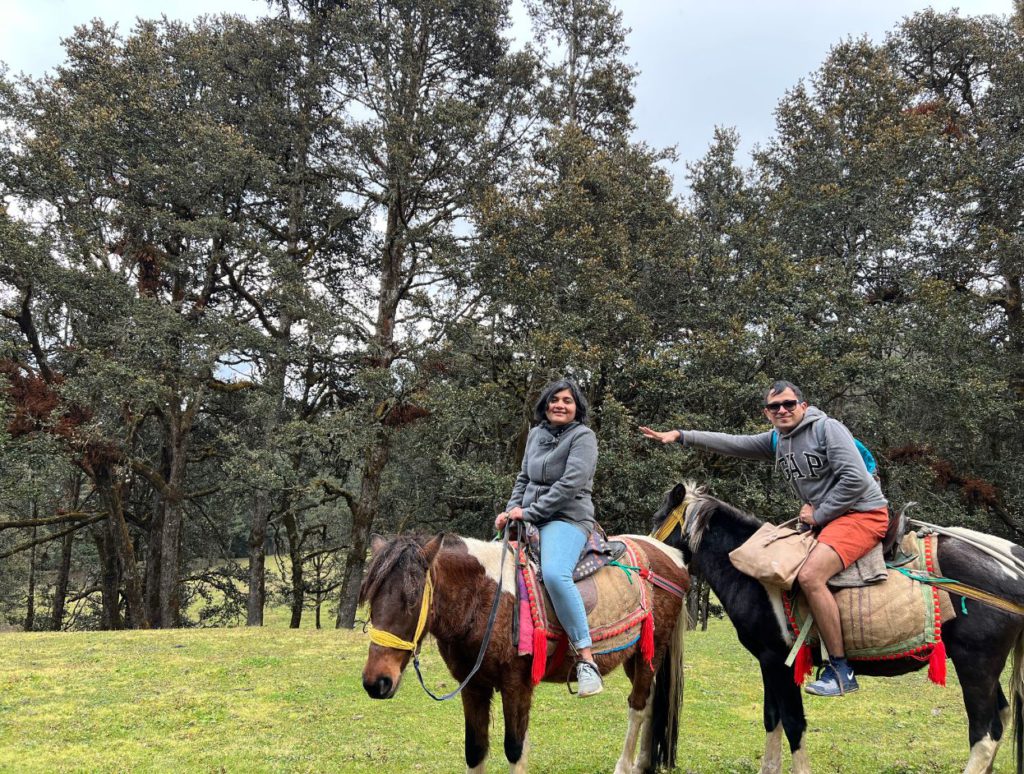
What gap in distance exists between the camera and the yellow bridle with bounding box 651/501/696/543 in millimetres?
5043

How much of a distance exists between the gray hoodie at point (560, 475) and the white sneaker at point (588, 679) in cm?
→ 84

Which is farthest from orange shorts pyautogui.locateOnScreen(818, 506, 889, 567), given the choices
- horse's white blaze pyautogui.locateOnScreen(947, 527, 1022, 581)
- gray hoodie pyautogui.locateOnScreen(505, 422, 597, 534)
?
gray hoodie pyautogui.locateOnScreen(505, 422, 597, 534)

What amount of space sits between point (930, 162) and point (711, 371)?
8.66m

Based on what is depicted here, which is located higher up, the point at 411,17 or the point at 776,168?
the point at 411,17

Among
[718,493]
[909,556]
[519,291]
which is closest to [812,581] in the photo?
[909,556]

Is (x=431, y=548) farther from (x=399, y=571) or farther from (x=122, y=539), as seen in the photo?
(x=122, y=539)

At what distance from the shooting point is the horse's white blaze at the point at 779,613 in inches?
166

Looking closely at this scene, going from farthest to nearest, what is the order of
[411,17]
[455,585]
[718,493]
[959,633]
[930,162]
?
[411,17] < [930,162] < [718,493] < [959,633] < [455,585]

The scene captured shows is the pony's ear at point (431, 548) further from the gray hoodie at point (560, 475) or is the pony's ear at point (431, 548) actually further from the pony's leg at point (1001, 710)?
the pony's leg at point (1001, 710)

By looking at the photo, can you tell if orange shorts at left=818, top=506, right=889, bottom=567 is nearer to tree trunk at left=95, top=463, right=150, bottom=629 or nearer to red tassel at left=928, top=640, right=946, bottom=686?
red tassel at left=928, top=640, right=946, bottom=686

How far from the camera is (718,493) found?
14477 mm

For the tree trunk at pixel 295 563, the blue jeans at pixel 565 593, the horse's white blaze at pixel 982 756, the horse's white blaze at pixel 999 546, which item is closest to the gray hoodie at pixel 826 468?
the horse's white blaze at pixel 999 546

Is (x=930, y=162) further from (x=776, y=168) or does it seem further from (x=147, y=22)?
(x=147, y=22)

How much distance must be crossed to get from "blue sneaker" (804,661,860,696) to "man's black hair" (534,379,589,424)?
2207 millimetres
